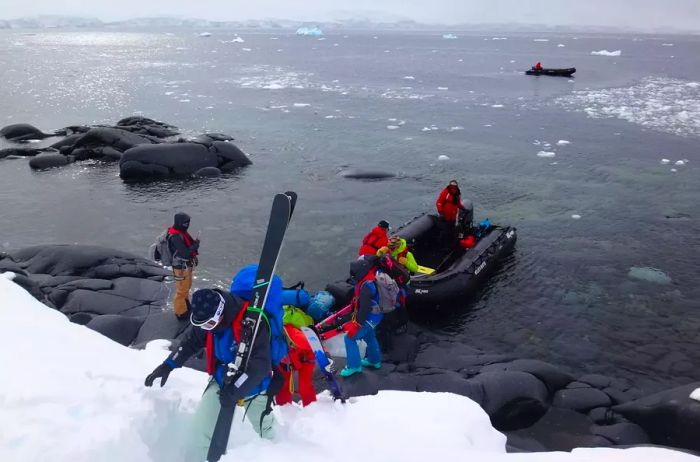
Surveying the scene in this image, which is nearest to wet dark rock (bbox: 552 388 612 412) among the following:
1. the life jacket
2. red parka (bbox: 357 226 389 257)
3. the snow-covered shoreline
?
the snow-covered shoreline

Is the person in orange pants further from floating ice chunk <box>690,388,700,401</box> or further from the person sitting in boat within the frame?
floating ice chunk <box>690,388,700,401</box>

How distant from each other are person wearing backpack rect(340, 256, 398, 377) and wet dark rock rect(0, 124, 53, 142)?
24.9 meters

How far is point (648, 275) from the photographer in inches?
506

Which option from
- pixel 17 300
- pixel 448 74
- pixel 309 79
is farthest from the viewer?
pixel 448 74

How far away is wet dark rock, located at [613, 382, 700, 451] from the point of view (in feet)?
22.6

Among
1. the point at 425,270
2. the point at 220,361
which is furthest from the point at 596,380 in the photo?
the point at 220,361

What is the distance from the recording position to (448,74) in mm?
57719

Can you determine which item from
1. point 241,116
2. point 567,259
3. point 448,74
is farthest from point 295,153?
point 448,74

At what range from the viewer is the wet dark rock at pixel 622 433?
709 cm

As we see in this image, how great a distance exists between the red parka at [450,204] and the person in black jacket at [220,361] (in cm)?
938

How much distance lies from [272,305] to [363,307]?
10.3 ft

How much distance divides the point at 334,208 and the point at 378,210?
56.7 inches

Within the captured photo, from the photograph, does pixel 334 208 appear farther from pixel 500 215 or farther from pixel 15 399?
pixel 15 399

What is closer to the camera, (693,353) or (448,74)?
(693,353)
